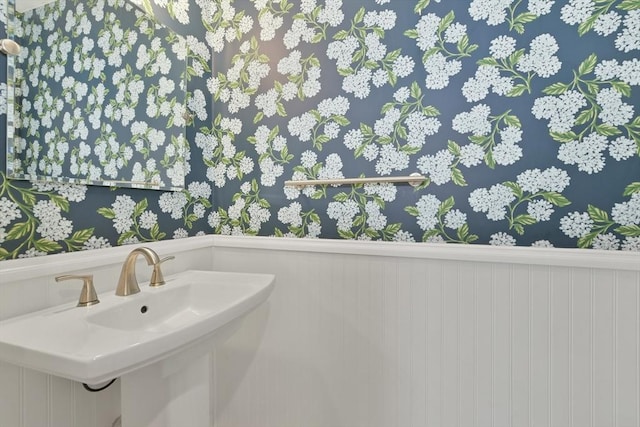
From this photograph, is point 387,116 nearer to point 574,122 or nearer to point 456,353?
point 574,122

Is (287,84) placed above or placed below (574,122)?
above

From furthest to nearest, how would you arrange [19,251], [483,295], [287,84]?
[287,84]
[483,295]
[19,251]

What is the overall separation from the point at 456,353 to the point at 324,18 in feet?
4.45

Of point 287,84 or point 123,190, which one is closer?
point 123,190

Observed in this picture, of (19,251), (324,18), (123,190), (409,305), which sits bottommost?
(409,305)

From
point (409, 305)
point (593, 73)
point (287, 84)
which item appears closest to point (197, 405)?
point (409, 305)

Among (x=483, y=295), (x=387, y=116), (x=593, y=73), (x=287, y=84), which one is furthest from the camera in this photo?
(x=287, y=84)

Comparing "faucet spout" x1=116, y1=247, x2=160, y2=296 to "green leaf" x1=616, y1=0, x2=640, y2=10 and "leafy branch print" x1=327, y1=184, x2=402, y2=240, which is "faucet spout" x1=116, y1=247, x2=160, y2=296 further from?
"green leaf" x1=616, y1=0, x2=640, y2=10

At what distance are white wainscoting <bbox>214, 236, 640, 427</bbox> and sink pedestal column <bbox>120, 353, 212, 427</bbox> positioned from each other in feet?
1.33

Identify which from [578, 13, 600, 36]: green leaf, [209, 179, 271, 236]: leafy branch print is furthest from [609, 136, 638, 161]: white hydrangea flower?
[209, 179, 271, 236]: leafy branch print

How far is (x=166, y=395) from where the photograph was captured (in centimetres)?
96

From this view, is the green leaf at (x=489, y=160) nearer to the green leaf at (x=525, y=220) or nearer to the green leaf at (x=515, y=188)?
the green leaf at (x=515, y=188)

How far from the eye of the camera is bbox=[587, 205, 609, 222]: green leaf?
3.39 ft

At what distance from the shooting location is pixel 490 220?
1151 millimetres
